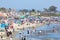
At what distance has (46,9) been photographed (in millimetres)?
128625

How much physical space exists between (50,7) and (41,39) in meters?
98.0

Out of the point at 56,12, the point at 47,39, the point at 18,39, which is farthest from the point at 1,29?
the point at 56,12

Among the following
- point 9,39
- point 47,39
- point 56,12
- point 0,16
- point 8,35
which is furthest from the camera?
point 56,12

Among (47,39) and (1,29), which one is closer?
(1,29)

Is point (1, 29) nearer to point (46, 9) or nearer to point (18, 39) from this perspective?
point (18, 39)

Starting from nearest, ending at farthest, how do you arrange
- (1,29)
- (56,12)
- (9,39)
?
(9,39), (1,29), (56,12)

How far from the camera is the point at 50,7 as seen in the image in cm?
12875

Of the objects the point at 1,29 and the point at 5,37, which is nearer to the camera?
the point at 5,37

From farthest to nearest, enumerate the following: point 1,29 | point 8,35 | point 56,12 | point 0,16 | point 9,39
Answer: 1. point 56,12
2. point 0,16
3. point 1,29
4. point 8,35
5. point 9,39

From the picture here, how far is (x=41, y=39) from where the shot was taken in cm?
3150

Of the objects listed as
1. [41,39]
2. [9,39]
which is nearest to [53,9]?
[41,39]

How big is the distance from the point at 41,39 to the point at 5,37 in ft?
26.2

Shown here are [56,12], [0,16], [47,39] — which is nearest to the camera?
[47,39]

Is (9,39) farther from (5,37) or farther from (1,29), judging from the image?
(1,29)
